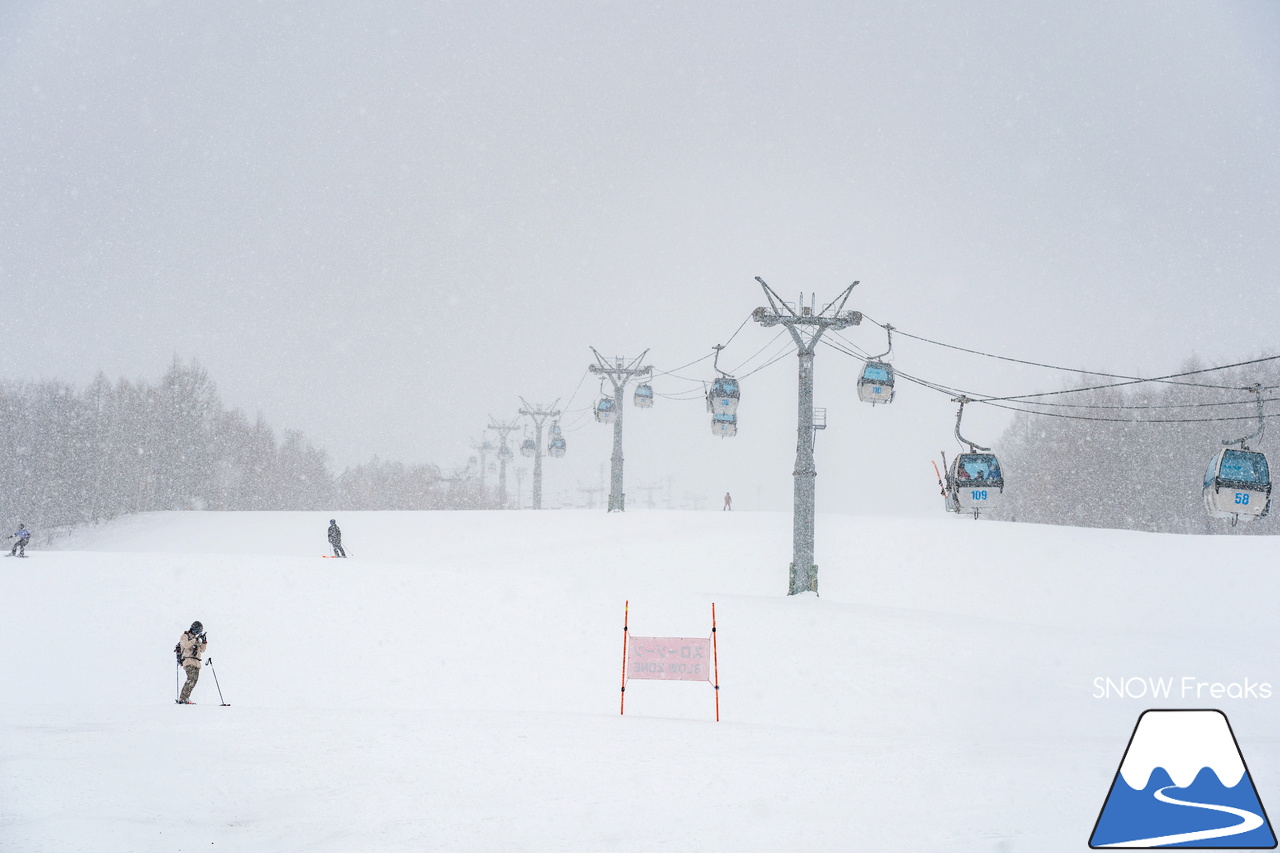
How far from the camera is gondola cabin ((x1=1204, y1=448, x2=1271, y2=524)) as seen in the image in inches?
562

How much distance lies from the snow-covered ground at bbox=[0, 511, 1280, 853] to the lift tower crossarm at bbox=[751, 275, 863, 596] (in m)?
1.01

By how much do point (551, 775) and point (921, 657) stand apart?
966cm

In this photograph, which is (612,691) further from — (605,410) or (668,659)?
(605,410)

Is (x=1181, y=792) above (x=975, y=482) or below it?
below

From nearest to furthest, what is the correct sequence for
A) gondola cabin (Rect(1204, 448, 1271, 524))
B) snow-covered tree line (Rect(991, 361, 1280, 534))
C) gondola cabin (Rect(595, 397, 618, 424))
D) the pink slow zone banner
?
the pink slow zone banner < gondola cabin (Rect(1204, 448, 1271, 524)) < gondola cabin (Rect(595, 397, 618, 424)) < snow-covered tree line (Rect(991, 361, 1280, 534))

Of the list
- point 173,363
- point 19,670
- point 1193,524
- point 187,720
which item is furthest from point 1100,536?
point 173,363

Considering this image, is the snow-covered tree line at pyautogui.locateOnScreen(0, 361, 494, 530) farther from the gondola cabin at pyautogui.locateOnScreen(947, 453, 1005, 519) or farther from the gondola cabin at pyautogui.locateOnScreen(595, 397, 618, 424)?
the gondola cabin at pyautogui.locateOnScreen(947, 453, 1005, 519)

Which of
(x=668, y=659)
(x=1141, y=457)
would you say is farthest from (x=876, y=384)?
(x=1141, y=457)

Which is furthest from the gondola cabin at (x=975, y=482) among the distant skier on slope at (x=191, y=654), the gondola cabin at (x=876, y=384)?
the distant skier on slope at (x=191, y=654)

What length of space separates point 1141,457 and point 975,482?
42.8m

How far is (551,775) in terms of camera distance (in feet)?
26.1

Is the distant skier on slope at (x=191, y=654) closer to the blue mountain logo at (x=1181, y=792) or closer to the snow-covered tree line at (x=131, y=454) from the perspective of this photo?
the blue mountain logo at (x=1181, y=792)

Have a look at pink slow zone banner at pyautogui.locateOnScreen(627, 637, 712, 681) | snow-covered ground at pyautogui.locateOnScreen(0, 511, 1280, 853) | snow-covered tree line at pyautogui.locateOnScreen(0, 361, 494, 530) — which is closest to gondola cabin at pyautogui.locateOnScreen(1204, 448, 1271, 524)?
snow-covered ground at pyautogui.locateOnScreen(0, 511, 1280, 853)

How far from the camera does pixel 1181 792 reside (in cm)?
457
